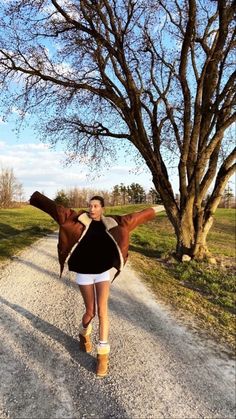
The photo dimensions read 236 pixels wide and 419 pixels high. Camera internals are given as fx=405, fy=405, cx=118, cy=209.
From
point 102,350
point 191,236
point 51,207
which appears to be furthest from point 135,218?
point 191,236

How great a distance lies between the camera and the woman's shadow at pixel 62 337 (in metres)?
Result: 5.20

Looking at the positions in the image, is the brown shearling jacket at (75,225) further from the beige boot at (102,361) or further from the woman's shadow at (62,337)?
the woman's shadow at (62,337)

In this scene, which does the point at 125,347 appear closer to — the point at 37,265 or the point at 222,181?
the point at 37,265

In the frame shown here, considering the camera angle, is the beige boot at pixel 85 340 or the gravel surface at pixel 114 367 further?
the beige boot at pixel 85 340

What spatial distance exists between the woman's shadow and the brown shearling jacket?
1.24 meters

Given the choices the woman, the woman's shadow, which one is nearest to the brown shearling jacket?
the woman

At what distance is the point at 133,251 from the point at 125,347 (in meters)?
9.49

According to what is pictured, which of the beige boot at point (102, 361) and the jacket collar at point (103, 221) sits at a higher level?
the jacket collar at point (103, 221)

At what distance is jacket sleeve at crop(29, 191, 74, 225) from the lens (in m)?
5.26

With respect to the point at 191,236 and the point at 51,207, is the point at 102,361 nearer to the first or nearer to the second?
the point at 51,207

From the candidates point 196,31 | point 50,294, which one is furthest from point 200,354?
point 196,31

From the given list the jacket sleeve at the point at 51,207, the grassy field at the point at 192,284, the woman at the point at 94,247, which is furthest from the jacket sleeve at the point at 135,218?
the grassy field at the point at 192,284

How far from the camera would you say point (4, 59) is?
14.5 meters

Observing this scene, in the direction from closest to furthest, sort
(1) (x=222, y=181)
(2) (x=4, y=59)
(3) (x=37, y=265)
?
1. (3) (x=37, y=265)
2. (1) (x=222, y=181)
3. (2) (x=4, y=59)
